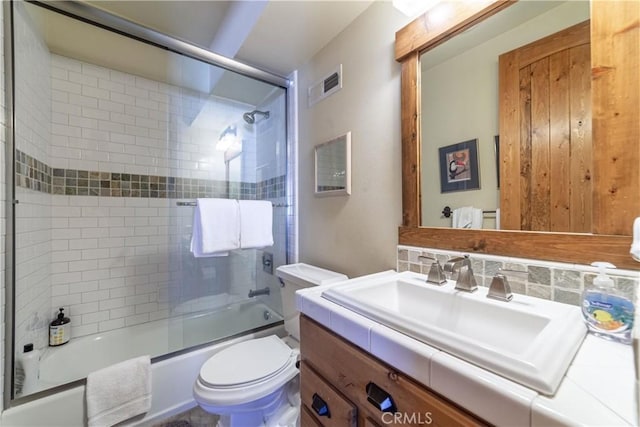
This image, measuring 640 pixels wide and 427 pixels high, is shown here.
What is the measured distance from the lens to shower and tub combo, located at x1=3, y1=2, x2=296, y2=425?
4.34ft

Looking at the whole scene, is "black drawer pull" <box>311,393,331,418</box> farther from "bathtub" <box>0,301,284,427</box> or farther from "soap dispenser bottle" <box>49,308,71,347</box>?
"soap dispenser bottle" <box>49,308,71,347</box>

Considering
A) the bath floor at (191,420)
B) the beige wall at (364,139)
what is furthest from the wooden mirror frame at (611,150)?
the bath floor at (191,420)

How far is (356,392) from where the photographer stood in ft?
2.11

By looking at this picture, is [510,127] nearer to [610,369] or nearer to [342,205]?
[610,369]

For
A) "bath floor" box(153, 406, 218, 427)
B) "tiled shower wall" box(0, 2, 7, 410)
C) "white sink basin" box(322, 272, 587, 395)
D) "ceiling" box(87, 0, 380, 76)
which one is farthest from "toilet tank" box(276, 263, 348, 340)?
"ceiling" box(87, 0, 380, 76)

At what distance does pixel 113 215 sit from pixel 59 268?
1.45 ft

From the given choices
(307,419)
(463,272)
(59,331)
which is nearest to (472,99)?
(463,272)

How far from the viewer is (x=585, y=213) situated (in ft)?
2.28

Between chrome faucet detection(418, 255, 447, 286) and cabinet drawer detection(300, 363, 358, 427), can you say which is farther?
chrome faucet detection(418, 255, 447, 286)

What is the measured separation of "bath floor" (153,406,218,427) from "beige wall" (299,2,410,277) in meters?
1.06

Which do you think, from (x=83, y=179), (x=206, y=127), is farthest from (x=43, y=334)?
(x=206, y=127)

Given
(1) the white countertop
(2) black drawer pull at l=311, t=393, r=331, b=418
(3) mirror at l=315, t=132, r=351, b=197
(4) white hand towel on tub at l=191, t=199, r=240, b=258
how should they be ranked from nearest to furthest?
1. (1) the white countertop
2. (2) black drawer pull at l=311, t=393, r=331, b=418
3. (3) mirror at l=315, t=132, r=351, b=197
4. (4) white hand towel on tub at l=191, t=199, r=240, b=258

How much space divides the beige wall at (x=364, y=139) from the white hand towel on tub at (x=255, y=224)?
0.33 meters

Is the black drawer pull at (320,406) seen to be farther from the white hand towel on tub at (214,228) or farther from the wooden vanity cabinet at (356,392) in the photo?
the white hand towel on tub at (214,228)
